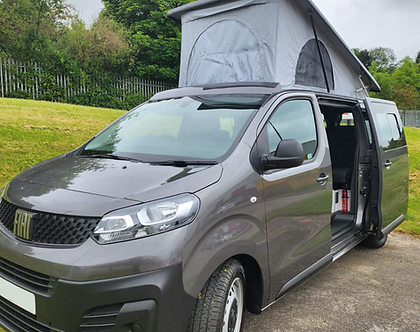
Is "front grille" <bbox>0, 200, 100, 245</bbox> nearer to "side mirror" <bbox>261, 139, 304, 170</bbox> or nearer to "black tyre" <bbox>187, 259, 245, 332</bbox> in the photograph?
"black tyre" <bbox>187, 259, 245, 332</bbox>

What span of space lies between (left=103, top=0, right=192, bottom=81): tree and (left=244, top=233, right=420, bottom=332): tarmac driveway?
1921cm

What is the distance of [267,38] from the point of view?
4312 mm

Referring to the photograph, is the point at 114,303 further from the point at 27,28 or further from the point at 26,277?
the point at 27,28

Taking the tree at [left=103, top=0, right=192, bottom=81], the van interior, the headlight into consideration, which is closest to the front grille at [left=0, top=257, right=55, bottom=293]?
the headlight

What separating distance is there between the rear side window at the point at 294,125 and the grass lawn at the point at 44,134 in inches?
146

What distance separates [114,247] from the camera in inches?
76.2

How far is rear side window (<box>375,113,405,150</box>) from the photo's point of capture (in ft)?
14.9

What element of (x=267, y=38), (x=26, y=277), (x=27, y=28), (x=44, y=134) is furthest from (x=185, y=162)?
(x=27, y=28)

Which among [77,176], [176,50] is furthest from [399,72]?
[77,176]

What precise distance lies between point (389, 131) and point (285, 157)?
2.86m

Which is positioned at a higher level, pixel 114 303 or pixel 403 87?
pixel 403 87

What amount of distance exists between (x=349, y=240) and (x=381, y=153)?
1.06 metres

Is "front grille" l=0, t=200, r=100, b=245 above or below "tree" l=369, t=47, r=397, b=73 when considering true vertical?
below

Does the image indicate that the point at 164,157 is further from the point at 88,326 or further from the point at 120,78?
the point at 120,78
